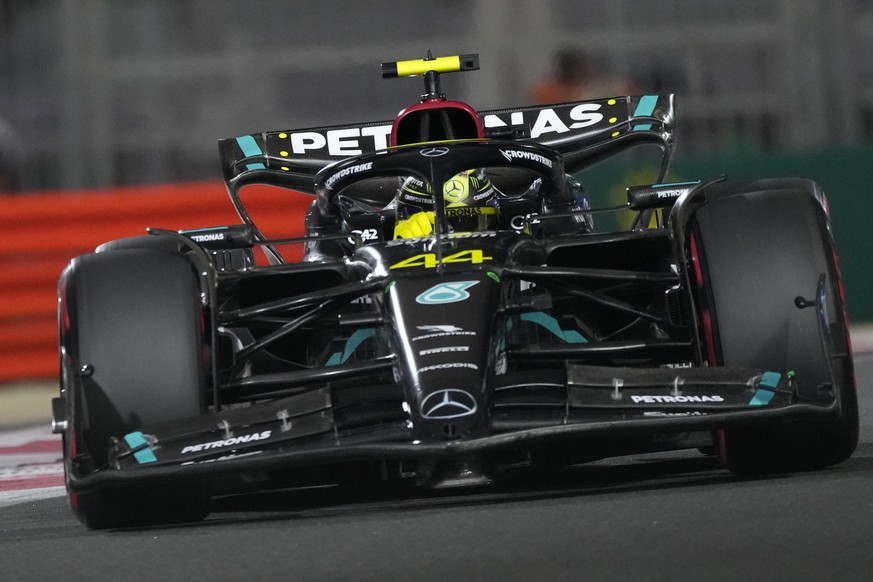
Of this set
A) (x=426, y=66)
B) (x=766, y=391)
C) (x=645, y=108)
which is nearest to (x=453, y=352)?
(x=766, y=391)

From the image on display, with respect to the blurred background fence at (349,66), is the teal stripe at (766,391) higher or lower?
lower

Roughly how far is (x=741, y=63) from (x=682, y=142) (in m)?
0.79

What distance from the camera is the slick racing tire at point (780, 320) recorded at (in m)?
5.32

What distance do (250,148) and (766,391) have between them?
345 cm

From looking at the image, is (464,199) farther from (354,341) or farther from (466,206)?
(354,341)

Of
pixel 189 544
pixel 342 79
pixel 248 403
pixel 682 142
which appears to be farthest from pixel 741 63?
pixel 189 544

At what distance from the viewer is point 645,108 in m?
7.90

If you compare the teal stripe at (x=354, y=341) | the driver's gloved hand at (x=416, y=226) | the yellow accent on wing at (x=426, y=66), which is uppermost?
the yellow accent on wing at (x=426, y=66)

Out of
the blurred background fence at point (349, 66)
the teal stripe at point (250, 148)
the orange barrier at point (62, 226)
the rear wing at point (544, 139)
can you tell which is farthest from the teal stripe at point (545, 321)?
the blurred background fence at point (349, 66)

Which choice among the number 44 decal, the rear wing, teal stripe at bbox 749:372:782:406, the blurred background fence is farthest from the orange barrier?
teal stripe at bbox 749:372:782:406

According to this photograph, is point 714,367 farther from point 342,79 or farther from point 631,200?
point 342,79

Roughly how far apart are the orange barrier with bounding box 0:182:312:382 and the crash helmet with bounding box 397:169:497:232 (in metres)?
4.87

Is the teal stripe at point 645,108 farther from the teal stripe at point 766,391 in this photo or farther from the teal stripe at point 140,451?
the teal stripe at point 140,451

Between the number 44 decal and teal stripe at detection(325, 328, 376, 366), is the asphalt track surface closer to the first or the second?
teal stripe at detection(325, 328, 376, 366)
